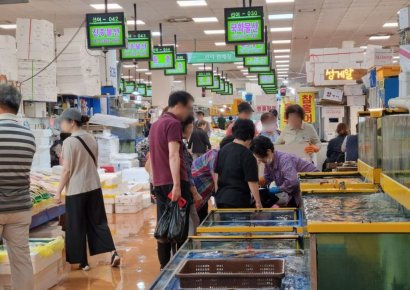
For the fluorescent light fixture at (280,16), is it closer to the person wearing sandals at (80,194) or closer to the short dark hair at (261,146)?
the person wearing sandals at (80,194)

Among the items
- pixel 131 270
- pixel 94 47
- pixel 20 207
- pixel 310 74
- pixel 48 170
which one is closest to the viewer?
pixel 20 207

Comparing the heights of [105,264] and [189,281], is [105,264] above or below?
below

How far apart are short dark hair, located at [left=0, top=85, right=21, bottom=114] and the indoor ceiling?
8038 millimetres

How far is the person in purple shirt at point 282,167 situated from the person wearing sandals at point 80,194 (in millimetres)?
1940

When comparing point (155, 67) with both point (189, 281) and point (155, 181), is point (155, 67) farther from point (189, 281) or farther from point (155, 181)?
point (189, 281)

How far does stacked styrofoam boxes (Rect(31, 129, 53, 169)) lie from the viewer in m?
Answer: 9.73

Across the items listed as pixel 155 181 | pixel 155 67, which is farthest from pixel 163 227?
pixel 155 67

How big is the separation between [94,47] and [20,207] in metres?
6.95

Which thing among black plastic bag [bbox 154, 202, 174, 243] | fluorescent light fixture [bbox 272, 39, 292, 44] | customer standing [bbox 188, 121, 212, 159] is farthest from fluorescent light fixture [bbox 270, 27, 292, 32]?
black plastic bag [bbox 154, 202, 174, 243]

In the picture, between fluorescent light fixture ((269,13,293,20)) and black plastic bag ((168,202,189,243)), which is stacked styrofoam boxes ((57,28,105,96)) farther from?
black plastic bag ((168,202,189,243))

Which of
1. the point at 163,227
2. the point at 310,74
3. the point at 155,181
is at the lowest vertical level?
the point at 163,227

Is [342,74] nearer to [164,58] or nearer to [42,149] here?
[164,58]

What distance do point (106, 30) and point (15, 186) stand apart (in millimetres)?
7095

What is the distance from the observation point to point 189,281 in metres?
2.53
